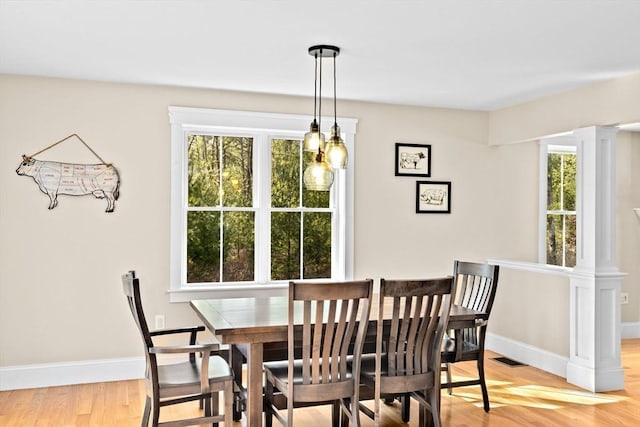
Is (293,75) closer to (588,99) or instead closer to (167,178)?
(167,178)

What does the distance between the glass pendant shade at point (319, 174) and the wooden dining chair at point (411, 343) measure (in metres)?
0.83

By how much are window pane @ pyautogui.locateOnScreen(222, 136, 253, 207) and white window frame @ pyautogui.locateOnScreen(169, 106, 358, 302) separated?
7 centimetres

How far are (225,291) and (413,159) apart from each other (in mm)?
2258

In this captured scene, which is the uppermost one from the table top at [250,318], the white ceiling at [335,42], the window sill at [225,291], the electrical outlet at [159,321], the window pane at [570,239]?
the white ceiling at [335,42]

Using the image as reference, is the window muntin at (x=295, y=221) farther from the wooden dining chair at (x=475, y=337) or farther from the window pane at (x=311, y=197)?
the wooden dining chair at (x=475, y=337)

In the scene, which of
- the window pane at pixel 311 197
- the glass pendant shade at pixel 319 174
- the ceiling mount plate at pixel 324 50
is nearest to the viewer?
the glass pendant shade at pixel 319 174

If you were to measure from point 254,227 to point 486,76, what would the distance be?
240 centimetres

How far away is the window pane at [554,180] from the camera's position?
6.28 m

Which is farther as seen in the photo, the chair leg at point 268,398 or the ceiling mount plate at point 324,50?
the ceiling mount plate at point 324,50

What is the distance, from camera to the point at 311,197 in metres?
5.54

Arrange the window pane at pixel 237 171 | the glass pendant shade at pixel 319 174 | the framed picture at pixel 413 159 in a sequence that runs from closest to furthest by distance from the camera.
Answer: the glass pendant shade at pixel 319 174 < the window pane at pixel 237 171 < the framed picture at pixel 413 159

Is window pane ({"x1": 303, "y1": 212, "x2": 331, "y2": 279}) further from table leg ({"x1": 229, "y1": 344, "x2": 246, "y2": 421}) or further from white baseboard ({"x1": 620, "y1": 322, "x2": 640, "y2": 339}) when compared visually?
white baseboard ({"x1": 620, "y1": 322, "x2": 640, "y2": 339})

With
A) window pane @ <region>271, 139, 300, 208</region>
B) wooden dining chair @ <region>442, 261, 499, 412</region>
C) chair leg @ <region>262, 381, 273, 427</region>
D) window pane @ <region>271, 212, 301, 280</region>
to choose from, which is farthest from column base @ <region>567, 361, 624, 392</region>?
window pane @ <region>271, 139, 300, 208</region>

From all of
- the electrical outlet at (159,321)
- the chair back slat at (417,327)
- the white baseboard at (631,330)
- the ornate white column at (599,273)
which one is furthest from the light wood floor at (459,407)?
the white baseboard at (631,330)
